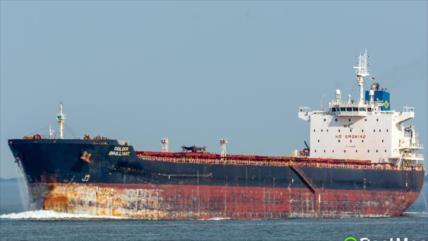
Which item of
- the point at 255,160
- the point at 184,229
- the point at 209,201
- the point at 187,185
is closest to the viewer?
the point at 184,229

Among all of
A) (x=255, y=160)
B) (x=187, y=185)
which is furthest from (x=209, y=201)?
(x=255, y=160)

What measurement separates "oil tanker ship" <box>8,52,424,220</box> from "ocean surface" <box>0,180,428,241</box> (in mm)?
1349

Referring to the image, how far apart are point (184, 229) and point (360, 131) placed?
796 inches

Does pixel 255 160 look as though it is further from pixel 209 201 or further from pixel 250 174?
pixel 209 201

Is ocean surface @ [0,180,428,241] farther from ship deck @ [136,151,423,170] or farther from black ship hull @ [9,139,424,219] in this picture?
ship deck @ [136,151,423,170]

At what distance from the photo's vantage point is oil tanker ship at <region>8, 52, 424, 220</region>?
203ft

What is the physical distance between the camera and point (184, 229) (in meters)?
59.1

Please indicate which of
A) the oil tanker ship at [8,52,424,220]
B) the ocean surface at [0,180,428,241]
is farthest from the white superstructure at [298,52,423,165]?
the ocean surface at [0,180,428,241]

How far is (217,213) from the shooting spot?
2621 inches

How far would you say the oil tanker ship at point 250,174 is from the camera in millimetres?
61750

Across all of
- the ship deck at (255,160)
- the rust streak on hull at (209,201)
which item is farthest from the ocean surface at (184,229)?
the ship deck at (255,160)

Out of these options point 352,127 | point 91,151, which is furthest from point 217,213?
point 352,127

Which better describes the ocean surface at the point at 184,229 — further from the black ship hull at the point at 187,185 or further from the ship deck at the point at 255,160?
the ship deck at the point at 255,160

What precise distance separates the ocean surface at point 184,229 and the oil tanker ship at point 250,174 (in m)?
1.35
